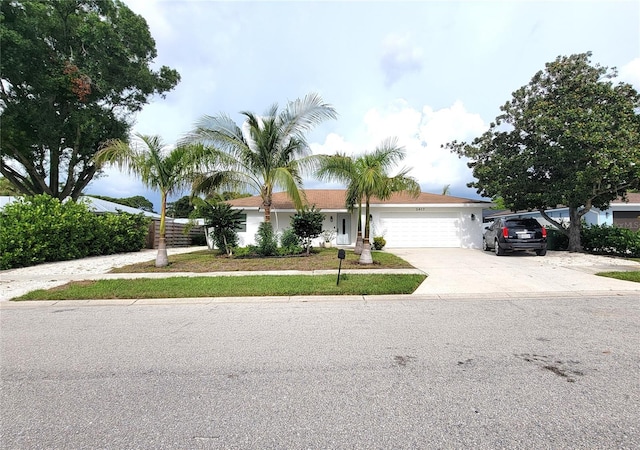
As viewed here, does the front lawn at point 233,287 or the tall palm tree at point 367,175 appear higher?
→ the tall palm tree at point 367,175

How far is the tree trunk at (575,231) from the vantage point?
14330 mm

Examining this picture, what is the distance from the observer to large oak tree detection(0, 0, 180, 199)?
1537cm

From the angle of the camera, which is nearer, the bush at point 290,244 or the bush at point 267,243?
the bush at point 267,243

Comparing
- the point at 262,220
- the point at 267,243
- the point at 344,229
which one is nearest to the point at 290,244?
the point at 267,243

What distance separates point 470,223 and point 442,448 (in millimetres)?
18332

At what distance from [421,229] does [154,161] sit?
14.0m

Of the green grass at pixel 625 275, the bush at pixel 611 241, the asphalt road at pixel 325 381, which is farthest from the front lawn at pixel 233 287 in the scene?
the bush at pixel 611 241

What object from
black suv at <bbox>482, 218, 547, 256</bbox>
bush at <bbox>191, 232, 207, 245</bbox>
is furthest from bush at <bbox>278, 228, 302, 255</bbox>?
bush at <bbox>191, 232, 207, 245</bbox>

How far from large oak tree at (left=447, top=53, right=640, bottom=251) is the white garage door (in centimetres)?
309

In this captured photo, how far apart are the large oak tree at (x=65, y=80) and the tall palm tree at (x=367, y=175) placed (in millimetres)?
13502

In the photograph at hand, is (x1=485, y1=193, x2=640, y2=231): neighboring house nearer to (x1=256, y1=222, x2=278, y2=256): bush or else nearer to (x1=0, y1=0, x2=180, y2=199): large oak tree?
(x1=256, y1=222, x2=278, y2=256): bush

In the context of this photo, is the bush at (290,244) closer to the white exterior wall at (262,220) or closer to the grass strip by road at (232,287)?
the white exterior wall at (262,220)

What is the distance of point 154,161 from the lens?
1101cm

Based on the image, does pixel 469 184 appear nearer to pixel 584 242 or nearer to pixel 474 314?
pixel 584 242
